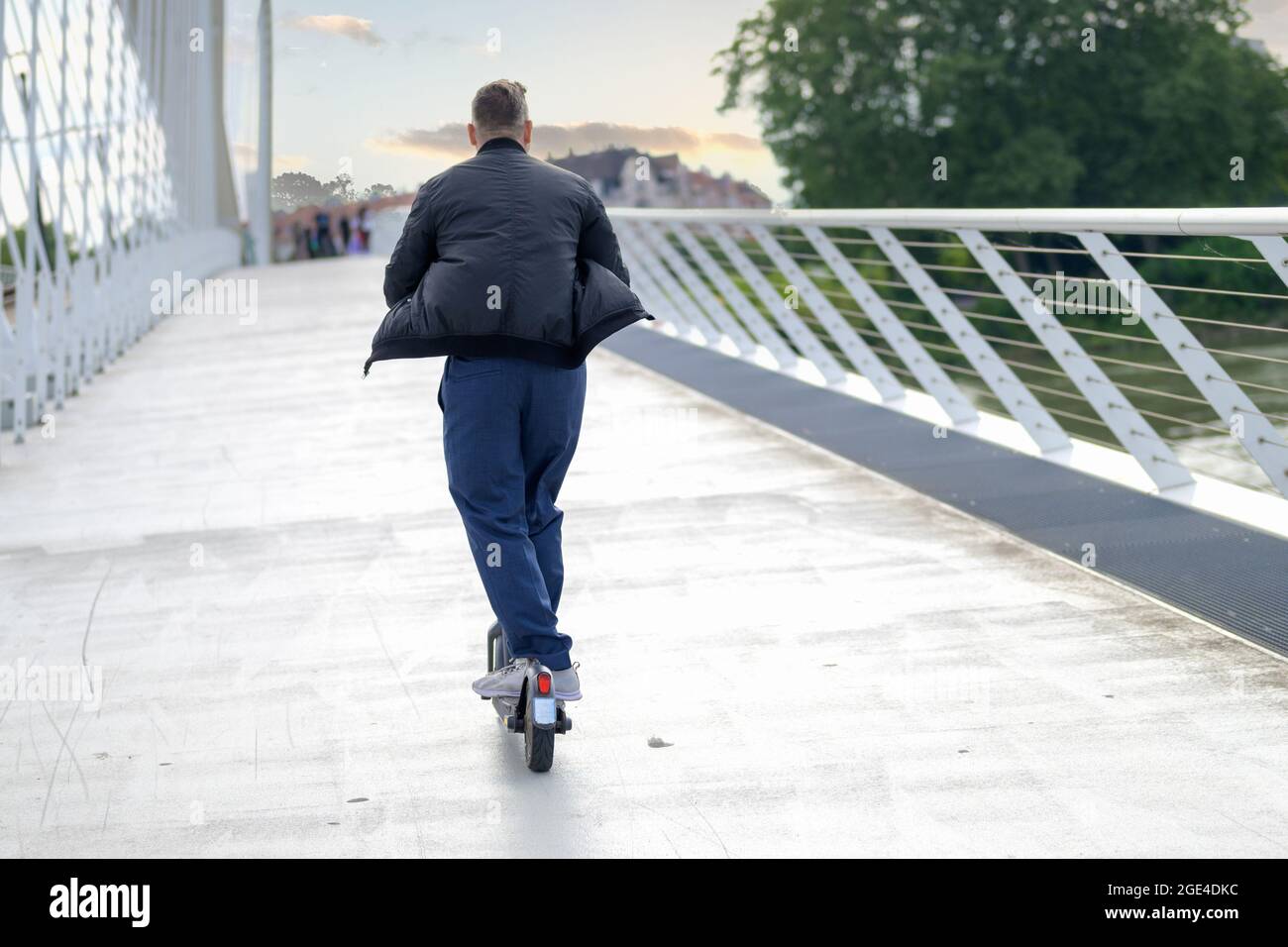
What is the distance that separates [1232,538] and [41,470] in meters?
5.47

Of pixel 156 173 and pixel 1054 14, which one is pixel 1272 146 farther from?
pixel 156 173

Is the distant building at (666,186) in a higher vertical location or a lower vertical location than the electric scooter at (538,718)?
higher

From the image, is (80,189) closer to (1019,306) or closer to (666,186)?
(666,186)

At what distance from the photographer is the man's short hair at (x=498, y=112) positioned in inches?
145

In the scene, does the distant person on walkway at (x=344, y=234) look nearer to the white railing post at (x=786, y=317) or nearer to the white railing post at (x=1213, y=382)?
the white railing post at (x=786, y=317)

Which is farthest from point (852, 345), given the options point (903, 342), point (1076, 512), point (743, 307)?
point (1076, 512)

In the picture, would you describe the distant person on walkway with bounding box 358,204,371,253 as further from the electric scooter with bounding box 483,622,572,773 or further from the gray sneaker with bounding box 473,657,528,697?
the electric scooter with bounding box 483,622,572,773

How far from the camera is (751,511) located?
6.48m

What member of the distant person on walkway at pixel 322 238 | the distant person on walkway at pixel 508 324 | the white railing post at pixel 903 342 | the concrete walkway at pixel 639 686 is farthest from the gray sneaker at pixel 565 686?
the distant person on walkway at pixel 322 238

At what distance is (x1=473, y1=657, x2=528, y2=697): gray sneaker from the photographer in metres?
3.69

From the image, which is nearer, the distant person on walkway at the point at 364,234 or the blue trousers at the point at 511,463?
the blue trousers at the point at 511,463

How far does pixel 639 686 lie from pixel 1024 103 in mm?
38046

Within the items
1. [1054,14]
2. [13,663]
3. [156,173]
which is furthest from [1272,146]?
[13,663]

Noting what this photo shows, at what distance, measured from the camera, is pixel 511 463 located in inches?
142
